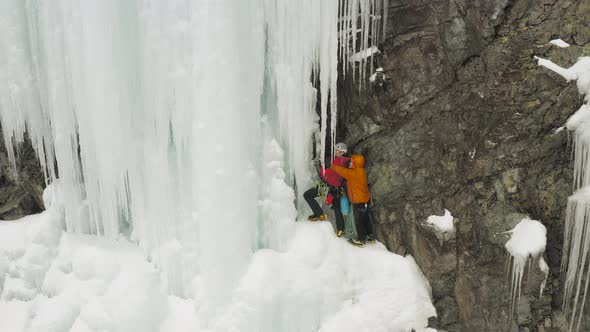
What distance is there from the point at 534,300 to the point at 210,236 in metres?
3.54

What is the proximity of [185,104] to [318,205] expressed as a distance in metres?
1.93

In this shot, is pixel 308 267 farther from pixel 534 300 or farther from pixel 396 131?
pixel 534 300

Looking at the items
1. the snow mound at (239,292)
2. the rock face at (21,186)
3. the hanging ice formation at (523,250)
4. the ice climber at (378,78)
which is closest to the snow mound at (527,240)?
the hanging ice formation at (523,250)

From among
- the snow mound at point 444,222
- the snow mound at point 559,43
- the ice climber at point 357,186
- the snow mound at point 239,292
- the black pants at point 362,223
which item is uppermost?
the snow mound at point 559,43

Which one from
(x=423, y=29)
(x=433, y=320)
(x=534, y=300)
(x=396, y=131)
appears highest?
(x=423, y=29)

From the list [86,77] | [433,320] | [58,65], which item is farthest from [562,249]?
[58,65]

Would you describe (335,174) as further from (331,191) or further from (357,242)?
(357,242)

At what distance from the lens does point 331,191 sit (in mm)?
5273

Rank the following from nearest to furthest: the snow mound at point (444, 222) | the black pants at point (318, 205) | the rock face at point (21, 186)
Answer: the snow mound at point (444, 222) < the black pants at point (318, 205) < the rock face at point (21, 186)

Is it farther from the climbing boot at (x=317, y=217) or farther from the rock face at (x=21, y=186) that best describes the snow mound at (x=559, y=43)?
the rock face at (x=21, y=186)

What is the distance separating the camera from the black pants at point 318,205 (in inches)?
206

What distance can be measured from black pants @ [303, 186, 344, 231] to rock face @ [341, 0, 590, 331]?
45 centimetres

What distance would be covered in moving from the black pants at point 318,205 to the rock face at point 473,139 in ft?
1.47

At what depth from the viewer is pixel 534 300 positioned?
4695 millimetres
